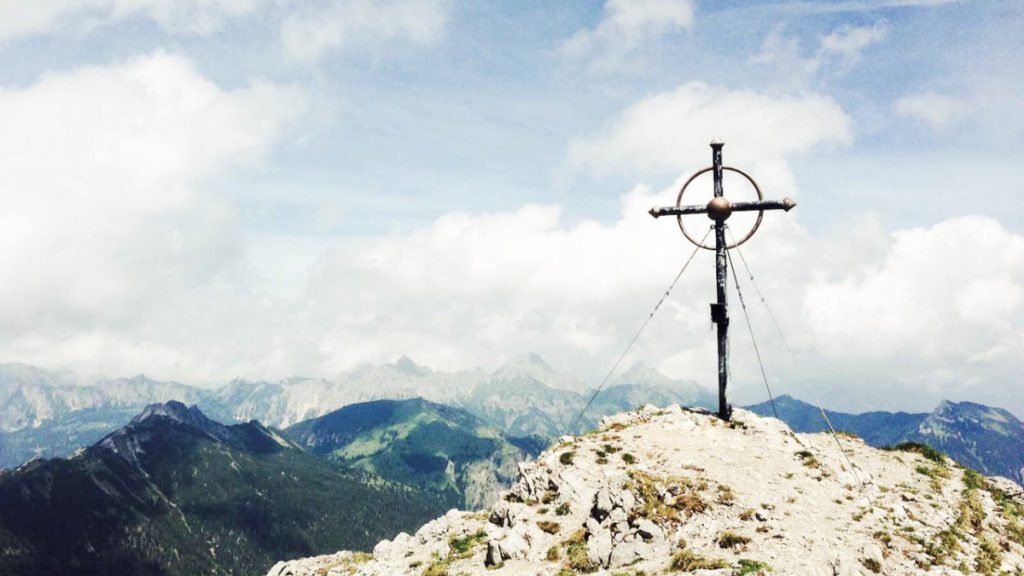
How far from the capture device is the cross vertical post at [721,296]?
45625 millimetres

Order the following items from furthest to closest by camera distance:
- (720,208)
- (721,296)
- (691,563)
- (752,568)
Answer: (721,296), (720,208), (691,563), (752,568)

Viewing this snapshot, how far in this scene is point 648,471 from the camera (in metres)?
39.0

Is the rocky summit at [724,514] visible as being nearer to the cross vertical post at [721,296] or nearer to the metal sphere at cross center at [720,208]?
the cross vertical post at [721,296]

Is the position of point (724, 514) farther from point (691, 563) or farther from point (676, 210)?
point (676, 210)

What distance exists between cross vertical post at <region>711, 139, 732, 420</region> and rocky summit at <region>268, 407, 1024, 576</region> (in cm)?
360

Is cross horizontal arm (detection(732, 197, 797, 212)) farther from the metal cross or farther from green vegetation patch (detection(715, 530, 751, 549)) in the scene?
green vegetation patch (detection(715, 530, 751, 549))

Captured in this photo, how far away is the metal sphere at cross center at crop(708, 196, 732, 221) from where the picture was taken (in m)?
44.8

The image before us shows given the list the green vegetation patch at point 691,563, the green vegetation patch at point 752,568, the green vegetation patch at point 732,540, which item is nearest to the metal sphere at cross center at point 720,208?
the green vegetation patch at point 732,540

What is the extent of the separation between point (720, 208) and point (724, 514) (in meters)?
23.4

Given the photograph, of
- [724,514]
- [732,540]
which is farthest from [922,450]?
[732,540]

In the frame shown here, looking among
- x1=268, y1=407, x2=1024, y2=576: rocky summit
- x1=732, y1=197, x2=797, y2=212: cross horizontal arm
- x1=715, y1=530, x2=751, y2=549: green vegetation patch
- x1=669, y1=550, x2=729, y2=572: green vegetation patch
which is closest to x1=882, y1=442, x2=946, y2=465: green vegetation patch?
x1=268, y1=407, x2=1024, y2=576: rocky summit

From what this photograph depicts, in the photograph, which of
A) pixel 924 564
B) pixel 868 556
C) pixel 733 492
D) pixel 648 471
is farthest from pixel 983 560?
pixel 648 471

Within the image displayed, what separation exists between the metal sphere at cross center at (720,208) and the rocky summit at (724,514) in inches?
684

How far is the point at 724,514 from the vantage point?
32250 millimetres
